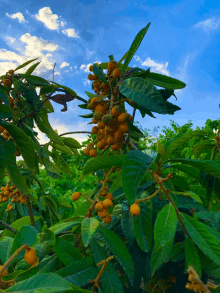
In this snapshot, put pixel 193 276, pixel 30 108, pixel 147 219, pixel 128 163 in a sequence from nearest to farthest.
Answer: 1. pixel 193 276
2. pixel 128 163
3. pixel 147 219
4. pixel 30 108

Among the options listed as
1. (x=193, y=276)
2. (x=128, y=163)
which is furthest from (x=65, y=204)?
(x=193, y=276)

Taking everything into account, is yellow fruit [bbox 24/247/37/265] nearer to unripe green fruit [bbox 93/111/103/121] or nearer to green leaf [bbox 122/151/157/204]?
green leaf [bbox 122/151/157/204]

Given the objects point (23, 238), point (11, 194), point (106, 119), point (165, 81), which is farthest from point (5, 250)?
point (11, 194)

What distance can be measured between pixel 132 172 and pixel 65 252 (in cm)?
30

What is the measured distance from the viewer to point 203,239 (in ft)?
2.14

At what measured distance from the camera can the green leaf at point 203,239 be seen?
0.63 metres

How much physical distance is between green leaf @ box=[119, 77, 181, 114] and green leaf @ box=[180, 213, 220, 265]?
320 millimetres

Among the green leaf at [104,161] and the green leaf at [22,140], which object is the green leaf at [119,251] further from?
the green leaf at [22,140]

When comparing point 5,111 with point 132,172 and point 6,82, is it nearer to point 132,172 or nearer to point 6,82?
point 6,82

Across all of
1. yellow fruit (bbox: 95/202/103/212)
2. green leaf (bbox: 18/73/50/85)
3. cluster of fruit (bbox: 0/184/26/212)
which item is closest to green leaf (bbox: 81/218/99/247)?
yellow fruit (bbox: 95/202/103/212)

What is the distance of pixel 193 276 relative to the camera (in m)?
0.40

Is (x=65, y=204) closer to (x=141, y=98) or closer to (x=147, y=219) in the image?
(x=147, y=219)

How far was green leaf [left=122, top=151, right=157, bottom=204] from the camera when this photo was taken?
0.61 m

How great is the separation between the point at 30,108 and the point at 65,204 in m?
1.18
